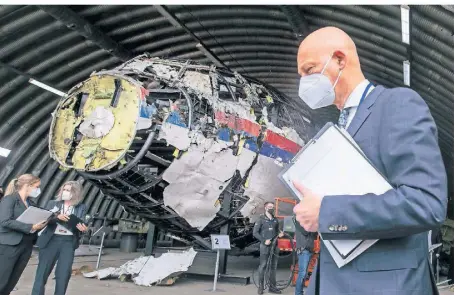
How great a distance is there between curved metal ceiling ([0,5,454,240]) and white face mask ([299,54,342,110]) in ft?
24.5

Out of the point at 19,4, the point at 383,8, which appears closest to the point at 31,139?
the point at 19,4

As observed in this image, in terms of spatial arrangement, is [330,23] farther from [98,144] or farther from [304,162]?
[304,162]

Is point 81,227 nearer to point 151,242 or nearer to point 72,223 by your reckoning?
point 72,223

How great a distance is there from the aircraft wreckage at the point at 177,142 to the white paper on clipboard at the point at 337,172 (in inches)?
197

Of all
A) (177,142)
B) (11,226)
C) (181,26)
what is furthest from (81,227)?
(181,26)

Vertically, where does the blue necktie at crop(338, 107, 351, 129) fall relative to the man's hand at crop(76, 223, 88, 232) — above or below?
above

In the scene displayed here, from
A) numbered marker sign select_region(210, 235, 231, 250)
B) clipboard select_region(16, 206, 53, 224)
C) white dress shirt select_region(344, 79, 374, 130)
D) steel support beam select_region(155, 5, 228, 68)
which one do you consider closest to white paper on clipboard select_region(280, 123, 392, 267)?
white dress shirt select_region(344, 79, 374, 130)

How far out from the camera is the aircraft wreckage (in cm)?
637

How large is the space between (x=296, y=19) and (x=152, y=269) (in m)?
6.93

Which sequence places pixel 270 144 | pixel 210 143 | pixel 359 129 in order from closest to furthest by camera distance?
pixel 359 129
pixel 210 143
pixel 270 144

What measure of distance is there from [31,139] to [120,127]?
9.28 metres

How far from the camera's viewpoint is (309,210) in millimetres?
1370

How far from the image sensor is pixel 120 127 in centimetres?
629

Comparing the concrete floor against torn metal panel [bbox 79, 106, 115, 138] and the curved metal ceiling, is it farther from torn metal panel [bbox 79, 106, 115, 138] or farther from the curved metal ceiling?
the curved metal ceiling
